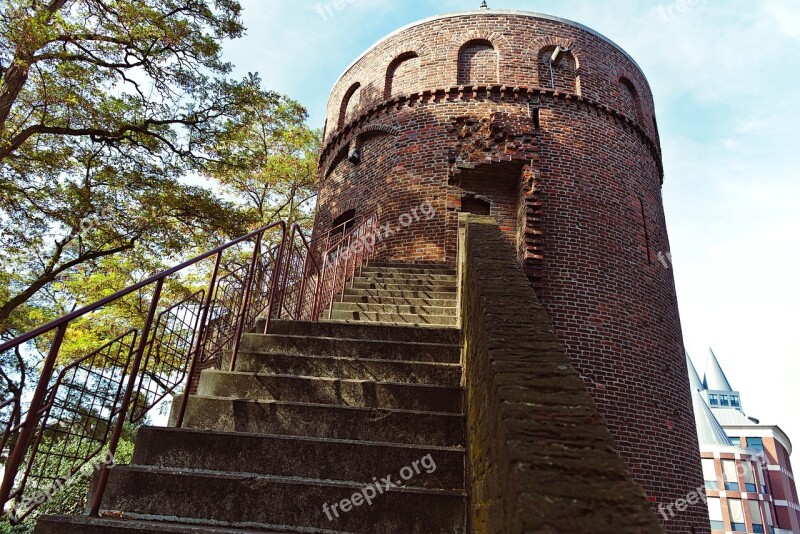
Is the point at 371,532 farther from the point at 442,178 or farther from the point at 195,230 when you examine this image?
the point at 195,230

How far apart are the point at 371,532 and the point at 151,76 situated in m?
9.75

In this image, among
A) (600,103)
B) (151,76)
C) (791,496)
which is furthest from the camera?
(791,496)

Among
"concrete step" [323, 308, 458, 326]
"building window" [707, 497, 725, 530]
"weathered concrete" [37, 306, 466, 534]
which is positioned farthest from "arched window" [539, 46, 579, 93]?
"building window" [707, 497, 725, 530]

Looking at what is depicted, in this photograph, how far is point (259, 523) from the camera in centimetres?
249

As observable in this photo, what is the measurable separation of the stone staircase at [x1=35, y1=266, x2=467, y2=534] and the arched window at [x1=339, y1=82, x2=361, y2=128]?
974cm

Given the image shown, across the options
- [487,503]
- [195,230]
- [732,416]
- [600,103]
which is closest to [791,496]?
[732,416]

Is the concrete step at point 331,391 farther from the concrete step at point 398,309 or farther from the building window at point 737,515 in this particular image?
the building window at point 737,515

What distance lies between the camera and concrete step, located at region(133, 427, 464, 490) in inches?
109

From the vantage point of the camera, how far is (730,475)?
1406 inches

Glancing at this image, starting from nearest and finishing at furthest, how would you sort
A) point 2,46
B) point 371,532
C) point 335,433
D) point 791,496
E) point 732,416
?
1. point 371,532
2. point 335,433
3. point 2,46
4. point 791,496
5. point 732,416

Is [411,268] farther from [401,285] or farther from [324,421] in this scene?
[324,421]

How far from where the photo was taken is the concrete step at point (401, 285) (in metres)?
7.46

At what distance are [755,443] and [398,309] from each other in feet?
153

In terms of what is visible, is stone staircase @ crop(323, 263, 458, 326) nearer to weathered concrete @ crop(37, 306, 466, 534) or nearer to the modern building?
weathered concrete @ crop(37, 306, 466, 534)
